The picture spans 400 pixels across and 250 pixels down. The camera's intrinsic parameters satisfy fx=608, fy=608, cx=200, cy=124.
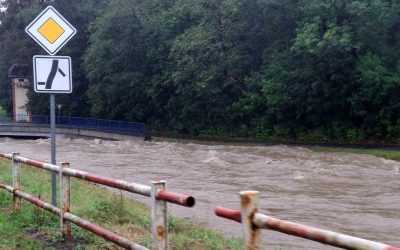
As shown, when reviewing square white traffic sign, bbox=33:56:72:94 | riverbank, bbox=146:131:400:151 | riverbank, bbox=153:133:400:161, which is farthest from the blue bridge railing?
square white traffic sign, bbox=33:56:72:94

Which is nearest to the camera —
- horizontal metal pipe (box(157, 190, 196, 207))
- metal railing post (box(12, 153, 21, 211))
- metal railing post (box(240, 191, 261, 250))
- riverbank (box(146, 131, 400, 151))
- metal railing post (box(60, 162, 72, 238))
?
metal railing post (box(240, 191, 261, 250))

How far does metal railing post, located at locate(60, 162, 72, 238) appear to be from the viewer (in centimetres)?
752

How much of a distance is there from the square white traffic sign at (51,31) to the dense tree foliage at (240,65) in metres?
28.7

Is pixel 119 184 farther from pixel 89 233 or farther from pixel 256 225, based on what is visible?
pixel 256 225

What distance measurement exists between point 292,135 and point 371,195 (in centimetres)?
2652

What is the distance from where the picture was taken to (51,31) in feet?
29.6

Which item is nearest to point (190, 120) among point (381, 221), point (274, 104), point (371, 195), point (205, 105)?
point (205, 105)

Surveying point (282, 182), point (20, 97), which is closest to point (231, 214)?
point (282, 182)

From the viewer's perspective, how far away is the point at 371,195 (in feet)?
59.6

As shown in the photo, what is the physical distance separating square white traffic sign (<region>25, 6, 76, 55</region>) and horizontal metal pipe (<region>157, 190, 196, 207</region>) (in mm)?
4283

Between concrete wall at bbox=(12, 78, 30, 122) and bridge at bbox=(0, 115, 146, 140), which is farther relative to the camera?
concrete wall at bbox=(12, 78, 30, 122)

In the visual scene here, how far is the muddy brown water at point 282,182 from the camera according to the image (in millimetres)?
13163

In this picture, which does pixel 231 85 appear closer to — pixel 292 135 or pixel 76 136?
pixel 292 135

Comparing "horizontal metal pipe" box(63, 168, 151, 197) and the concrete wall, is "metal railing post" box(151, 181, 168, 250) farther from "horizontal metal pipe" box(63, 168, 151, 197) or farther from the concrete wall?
the concrete wall
